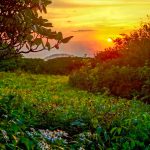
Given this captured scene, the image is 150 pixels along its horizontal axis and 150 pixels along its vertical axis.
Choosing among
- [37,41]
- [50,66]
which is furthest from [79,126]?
[50,66]

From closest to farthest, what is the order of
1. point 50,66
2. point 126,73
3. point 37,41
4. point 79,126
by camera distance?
point 37,41 < point 79,126 < point 126,73 < point 50,66

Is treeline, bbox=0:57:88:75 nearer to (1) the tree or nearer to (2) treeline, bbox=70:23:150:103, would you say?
(2) treeline, bbox=70:23:150:103

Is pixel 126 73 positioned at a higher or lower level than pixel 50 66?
higher

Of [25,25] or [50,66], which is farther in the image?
[50,66]

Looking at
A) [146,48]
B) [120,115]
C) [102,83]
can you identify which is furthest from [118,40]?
[120,115]

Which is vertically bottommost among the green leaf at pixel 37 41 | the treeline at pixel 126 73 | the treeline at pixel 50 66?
the treeline at pixel 50 66

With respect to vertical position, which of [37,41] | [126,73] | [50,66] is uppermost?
[37,41]

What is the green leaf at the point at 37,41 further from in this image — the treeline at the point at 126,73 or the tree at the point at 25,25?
the treeline at the point at 126,73

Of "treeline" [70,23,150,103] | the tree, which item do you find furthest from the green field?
"treeline" [70,23,150,103]

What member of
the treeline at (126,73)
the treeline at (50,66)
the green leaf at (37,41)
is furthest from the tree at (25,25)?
the treeline at (50,66)

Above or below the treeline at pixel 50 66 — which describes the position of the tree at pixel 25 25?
above

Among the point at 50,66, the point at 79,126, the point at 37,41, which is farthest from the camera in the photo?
the point at 50,66

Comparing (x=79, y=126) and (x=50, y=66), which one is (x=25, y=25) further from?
(x=50, y=66)

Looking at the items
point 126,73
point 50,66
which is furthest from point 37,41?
point 50,66
